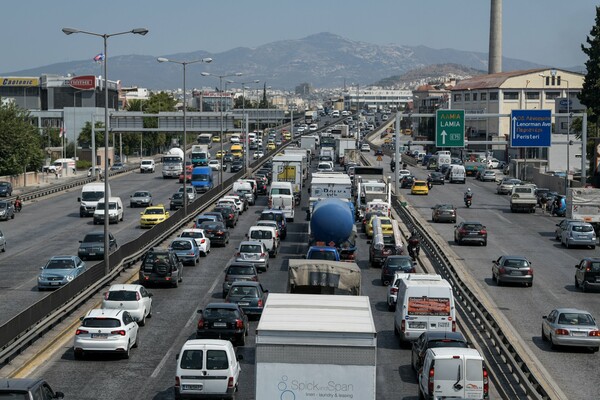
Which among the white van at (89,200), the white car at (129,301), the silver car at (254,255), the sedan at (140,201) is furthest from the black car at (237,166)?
the white car at (129,301)

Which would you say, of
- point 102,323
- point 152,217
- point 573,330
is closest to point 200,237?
point 152,217

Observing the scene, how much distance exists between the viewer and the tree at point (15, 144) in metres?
98.4

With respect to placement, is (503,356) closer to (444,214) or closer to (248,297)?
(248,297)

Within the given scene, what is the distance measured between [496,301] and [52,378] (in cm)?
1942

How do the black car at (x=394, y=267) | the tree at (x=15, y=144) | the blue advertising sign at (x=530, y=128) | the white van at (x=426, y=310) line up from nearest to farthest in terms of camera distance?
the white van at (x=426, y=310), the black car at (x=394, y=267), the blue advertising sign at (x=530, y=128), the tree at (x=15, y=144)

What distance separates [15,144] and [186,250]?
55.7m

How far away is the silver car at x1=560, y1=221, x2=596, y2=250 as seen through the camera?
2285 inches

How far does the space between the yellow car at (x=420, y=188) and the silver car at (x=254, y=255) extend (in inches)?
1768

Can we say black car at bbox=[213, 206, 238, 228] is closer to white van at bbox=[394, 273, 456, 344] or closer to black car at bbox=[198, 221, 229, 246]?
black car at bbox=[198, 221, 229, 246]

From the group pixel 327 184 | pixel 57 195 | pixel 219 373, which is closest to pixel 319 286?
pixel 219 373

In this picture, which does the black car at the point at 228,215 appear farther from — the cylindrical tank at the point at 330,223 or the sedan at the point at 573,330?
the sedan at the point at 573,330

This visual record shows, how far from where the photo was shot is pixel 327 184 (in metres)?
59.9

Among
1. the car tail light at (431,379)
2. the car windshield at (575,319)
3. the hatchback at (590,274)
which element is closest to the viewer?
the car tail light at (431,379)

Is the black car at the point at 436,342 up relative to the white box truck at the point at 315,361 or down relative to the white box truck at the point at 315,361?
down
